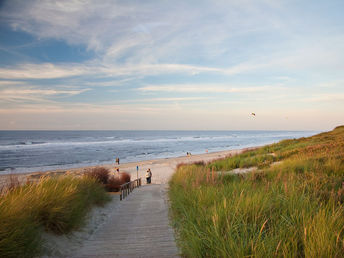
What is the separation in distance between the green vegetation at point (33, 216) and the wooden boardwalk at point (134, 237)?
0.75 metres

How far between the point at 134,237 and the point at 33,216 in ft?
7.03

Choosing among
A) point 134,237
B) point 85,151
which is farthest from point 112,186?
point 85,151

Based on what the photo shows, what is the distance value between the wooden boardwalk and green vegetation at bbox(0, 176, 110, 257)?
75 centimetres

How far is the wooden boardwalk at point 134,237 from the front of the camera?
13.9ft

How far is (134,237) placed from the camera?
5.04 m

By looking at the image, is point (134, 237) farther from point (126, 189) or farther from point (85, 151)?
point (85, 151)

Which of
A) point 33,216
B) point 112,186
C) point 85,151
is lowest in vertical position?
point 85,151

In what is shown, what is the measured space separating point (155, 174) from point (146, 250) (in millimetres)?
22122

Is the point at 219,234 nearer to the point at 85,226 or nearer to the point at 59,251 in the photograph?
the point at 59,251

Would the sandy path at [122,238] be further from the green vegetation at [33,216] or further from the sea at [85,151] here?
the sea at [85,151]

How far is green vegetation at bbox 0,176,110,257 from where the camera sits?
362cm

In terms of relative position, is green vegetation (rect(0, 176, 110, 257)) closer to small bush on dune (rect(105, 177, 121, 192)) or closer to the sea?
small bush on dune (rect(105, 177, 121, 192))

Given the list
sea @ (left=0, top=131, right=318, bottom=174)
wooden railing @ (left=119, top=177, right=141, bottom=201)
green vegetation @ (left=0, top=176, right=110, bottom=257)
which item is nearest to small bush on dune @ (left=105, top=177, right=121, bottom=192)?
wooden railing @ (left=119, top=177, right=141, bottom=201)

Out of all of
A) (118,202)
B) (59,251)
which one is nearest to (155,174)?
(118,202)
